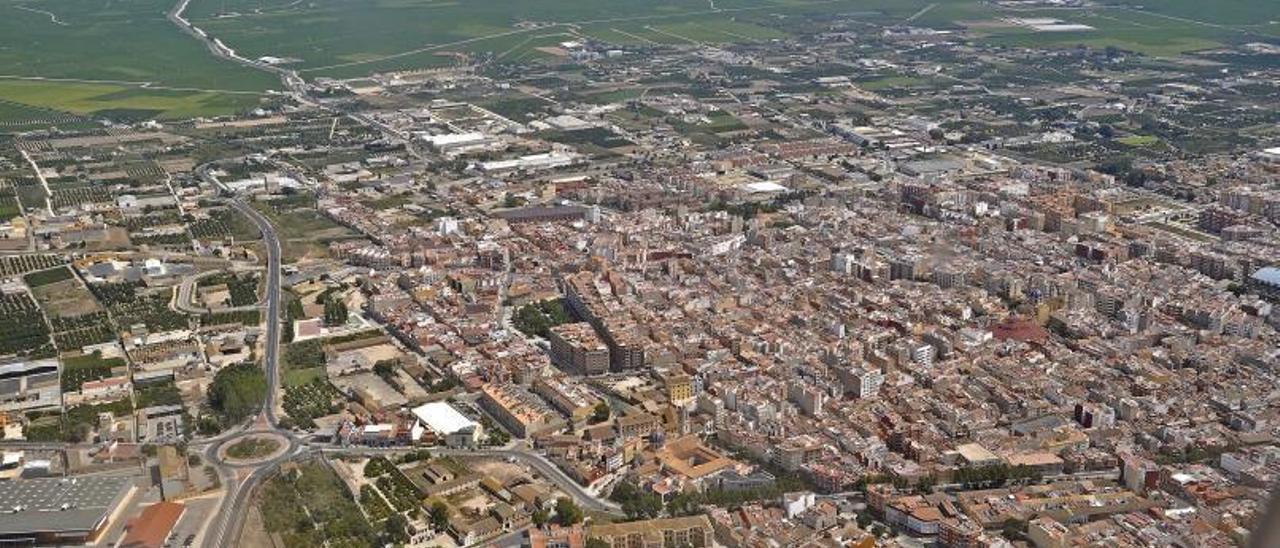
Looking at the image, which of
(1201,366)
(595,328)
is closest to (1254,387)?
(1201,366)

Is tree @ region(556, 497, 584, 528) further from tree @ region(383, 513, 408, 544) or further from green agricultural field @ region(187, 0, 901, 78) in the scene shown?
green agricultural field @ region(187, 0, 901, 78)

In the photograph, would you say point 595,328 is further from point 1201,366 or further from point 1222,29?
point 1222,29

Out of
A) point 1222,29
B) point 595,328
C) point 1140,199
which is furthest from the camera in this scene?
point 1222,29

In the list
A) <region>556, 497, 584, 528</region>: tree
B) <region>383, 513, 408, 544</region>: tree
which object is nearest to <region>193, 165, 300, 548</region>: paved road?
<region>383, 513, 408, 544</region>: tree

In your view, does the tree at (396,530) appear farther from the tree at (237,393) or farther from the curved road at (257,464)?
the tree at (237,393)

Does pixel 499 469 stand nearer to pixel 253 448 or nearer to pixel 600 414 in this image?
pixel 600 414

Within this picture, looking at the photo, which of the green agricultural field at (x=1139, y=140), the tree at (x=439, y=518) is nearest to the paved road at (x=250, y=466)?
the tree at (x=439, y=518)
